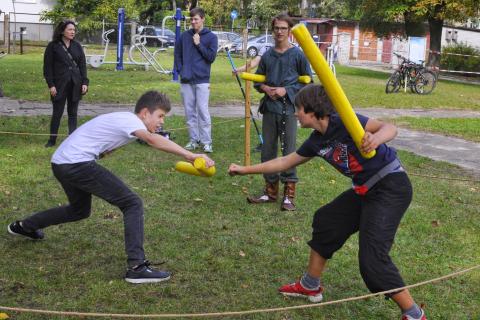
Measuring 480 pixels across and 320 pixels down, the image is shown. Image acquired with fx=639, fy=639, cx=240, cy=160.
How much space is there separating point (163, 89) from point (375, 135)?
1521cm

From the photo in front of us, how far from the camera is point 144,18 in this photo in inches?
2210

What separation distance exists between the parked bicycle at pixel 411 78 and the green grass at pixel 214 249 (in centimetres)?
1343

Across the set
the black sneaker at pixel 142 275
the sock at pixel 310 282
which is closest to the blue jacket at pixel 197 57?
the black sneaker at pixel 142 275

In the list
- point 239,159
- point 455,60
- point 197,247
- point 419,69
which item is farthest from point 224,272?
point 455,60

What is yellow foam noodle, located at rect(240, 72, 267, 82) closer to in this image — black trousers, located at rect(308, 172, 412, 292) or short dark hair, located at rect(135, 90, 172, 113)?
Result: short dark hair, located at rect(135, 90, 172, 113)

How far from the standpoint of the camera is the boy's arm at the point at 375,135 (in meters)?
3.74

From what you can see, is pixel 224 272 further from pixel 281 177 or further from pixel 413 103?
pixel 413 103

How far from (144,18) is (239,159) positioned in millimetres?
48936

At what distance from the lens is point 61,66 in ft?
31.2

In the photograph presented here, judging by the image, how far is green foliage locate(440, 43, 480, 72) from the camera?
33.5 meters

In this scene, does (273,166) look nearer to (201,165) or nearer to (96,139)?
(201,165)

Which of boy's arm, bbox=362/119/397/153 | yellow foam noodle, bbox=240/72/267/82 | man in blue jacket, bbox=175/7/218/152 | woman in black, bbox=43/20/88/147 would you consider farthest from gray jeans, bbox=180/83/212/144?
boy's arm, bbox=362/119/397/153

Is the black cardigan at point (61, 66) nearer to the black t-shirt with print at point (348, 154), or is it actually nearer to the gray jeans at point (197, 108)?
the gray jeans at point (197, 108)

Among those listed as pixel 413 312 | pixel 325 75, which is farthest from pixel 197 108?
pixel 325 75
